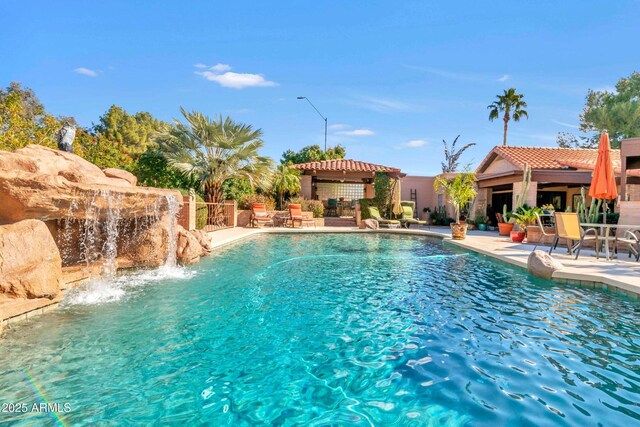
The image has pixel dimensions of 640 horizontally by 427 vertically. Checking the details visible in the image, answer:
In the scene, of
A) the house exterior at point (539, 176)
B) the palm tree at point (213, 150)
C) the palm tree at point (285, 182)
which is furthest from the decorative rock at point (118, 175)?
the house exterior at point (539, 176)

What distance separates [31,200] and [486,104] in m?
33.6

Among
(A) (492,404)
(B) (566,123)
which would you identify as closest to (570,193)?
(B) (566,123)

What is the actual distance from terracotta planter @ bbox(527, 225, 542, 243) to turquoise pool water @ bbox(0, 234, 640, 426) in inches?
249

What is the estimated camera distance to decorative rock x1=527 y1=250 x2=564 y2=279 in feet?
22.1

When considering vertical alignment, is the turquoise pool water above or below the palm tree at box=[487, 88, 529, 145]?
below

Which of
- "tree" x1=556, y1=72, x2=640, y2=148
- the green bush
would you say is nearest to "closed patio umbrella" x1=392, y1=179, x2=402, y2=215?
the green bush

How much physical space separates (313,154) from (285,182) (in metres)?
16.6

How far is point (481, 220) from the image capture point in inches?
751

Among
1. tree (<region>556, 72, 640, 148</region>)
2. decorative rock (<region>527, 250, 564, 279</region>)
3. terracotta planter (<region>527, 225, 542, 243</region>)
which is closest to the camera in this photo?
decorative rock (<region>527, 250, 564, 279</region>)

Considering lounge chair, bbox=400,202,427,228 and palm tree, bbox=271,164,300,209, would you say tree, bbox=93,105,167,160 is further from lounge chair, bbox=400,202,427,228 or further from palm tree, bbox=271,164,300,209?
lounge chair, bbox=400,202,427,228

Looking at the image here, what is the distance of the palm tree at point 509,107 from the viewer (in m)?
29.7

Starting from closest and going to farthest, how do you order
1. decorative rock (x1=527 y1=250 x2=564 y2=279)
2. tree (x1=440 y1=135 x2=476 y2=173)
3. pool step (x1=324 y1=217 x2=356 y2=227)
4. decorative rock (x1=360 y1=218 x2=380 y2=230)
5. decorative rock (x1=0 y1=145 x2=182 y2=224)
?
decorative rock (x1=0 y1=145 x2=182 y2=224)
decorative rock (x1=527 y1=250 x2=564 y2=279)
decorative rock (x1=360 y1=218 x2=380 y2=230)
pool step (x1=324 y1=217 x2=356 y2=227)
tree (x1=440 y1=135 x2=476 y2=173)

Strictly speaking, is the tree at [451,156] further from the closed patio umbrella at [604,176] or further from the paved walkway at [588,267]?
the paved walkway at [588,267]

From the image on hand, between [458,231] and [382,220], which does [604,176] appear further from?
[382,220]
